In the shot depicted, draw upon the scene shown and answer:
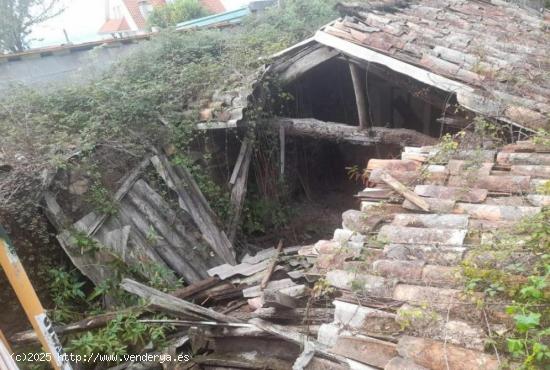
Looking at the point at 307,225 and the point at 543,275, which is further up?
the point at 543,275

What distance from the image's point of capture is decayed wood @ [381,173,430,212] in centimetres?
302

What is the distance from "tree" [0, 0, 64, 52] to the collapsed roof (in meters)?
11.1

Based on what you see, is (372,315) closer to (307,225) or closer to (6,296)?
(6,296)

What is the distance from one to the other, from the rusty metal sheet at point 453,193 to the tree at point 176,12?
17.3 meters

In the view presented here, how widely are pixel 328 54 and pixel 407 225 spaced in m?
3.46

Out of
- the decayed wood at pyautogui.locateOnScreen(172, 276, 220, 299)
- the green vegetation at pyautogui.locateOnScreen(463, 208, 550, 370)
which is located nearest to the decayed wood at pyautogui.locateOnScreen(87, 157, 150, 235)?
the decayed wood at pyautogui.locateOnScreen(172, 276, 220, 299)

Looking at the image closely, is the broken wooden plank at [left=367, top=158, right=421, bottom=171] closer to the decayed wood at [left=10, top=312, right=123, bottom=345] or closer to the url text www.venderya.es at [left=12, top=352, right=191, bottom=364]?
the url text www.venderya.es at [left=12, top=352, right=191, bottom=364]

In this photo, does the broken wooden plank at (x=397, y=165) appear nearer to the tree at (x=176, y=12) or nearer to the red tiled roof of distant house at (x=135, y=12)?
the tree at (x=176, y=12)

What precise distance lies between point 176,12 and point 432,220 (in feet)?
60.0

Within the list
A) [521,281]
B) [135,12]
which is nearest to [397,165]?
[521,281]

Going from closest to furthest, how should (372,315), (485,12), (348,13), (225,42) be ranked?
(372,315) < (348,13) < (485,12) < (225,42)

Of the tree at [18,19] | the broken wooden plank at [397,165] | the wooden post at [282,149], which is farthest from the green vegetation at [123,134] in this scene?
the tree at [18,19]

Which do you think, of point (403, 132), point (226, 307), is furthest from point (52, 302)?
point (403, 132)

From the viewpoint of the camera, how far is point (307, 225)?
7.83 m
